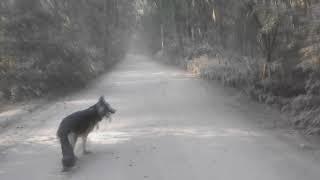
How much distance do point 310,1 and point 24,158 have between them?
899 centimetres

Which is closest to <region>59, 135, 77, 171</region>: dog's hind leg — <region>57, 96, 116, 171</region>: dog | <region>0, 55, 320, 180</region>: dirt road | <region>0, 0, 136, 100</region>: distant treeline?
<region>57, 96, 116, 171</region>: dog

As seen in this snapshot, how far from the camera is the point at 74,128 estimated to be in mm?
9914

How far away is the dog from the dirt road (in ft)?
0.95

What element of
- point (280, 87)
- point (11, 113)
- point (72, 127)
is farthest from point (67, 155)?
point (280, 87)

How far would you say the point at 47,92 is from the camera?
21.6m

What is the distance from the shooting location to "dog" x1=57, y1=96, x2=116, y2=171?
929 centimetres

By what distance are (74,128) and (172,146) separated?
2.42 meters

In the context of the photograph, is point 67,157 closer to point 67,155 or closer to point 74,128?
point 67,155

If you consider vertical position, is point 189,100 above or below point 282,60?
below

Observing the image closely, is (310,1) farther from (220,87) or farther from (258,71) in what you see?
(220,87)

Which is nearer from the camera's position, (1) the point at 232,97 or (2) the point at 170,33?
(1) the point at 232,97

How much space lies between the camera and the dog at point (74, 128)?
9.29m

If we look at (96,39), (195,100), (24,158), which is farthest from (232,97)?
(96,39)

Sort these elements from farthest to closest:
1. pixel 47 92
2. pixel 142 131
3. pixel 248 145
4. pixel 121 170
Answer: pixel 47 92 → pixel 142 131 → pixel 248 145 → pixel 121 170
